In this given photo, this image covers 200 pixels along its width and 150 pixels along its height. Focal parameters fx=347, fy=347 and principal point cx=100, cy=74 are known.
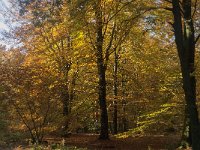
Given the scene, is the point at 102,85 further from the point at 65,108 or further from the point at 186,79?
the point at 186,79

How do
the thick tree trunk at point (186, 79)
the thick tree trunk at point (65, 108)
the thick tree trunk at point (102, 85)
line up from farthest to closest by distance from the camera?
the thick tree trunk at point (102, 85)
the thick tree trunk at point (65, 108)
the thick tree trunk at point (186, 79)

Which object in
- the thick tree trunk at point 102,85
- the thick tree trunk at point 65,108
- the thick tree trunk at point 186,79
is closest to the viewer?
the thick tree trunk at point 186,79

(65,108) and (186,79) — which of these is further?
(65,108)

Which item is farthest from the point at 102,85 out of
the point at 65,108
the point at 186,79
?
the point at 186,79

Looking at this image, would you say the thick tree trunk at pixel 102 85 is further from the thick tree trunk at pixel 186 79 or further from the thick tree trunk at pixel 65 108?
the thick tree trunk at pixel 186 79

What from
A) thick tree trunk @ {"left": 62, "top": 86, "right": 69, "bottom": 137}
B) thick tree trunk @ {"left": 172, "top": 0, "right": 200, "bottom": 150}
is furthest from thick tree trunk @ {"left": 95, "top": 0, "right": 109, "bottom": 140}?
thick tree trunk @ {"left": 172, "top": 0, "right": 200, "bottom": 150}

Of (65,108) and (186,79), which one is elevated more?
(186,79)

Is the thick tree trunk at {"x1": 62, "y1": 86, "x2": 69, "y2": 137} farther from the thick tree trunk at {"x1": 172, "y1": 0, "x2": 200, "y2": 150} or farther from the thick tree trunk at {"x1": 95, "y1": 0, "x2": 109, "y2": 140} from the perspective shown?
the thick tree trunk at {"x1": 172, "y1": 0, "x2": 200, "y2": 150}

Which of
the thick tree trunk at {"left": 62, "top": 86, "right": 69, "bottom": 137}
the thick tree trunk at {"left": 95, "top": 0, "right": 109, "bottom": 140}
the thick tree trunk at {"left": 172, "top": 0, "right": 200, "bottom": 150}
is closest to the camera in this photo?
the thick tree trunk at {"left": 172, "top": 0, "right": 200, "bottom": 150}

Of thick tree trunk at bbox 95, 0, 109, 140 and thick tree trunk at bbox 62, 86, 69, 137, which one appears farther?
thick tree trunk at bbox 95, 0, 109, 140

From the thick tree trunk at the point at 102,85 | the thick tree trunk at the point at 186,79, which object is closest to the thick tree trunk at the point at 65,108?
the thick tree trunk at the point at 102,85

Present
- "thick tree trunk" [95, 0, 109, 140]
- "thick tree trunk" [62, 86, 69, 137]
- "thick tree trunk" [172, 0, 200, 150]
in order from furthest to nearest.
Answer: "thick tree trunk" [95, 0, 109, 140]
"thick tree trunk" [62, 86, 69, 137]
"thick tree trunk" [172, 0, 200, 150]

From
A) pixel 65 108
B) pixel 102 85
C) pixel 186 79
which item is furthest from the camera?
pixel 65 108

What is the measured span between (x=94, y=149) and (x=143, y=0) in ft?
26.0
